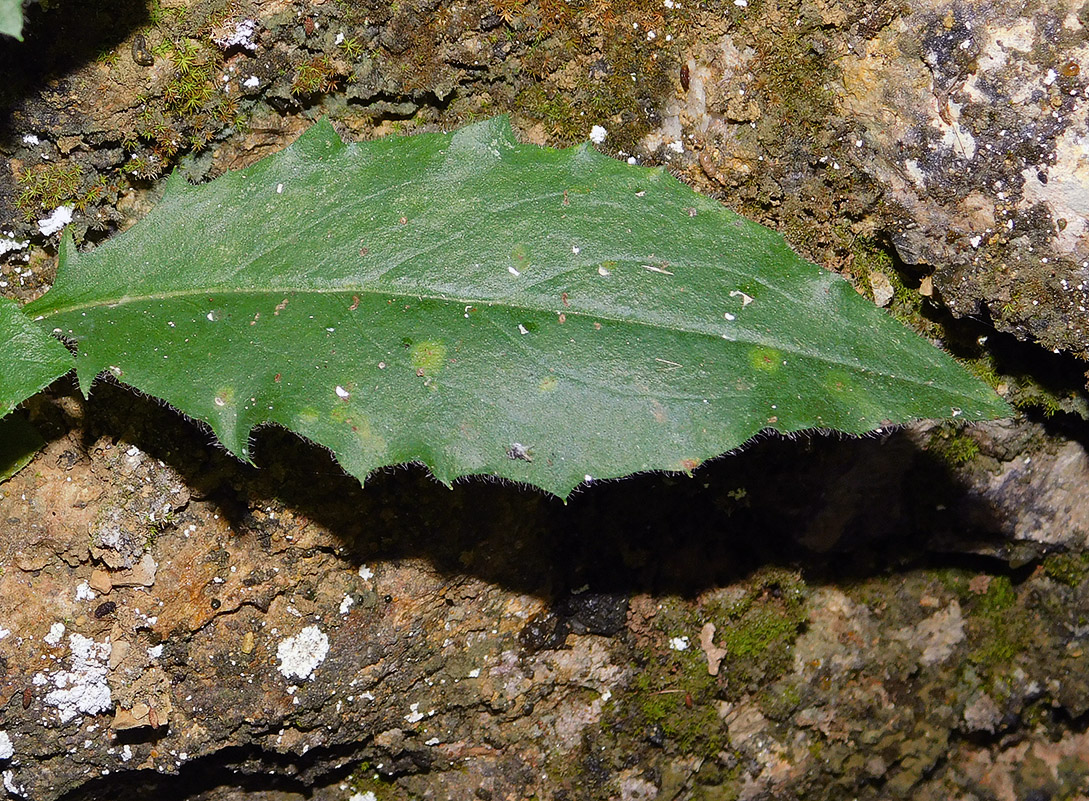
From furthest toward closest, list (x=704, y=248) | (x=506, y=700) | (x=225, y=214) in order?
(x=506, y=700) → (x=225, y=214) → (x=704, y=248)

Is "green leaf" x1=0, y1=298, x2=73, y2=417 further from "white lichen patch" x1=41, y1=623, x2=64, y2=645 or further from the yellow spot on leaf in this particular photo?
the yellow spot on leaf

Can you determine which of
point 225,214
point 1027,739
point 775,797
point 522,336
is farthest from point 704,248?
point 1027,739

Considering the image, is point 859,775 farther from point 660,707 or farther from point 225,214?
point 225,214

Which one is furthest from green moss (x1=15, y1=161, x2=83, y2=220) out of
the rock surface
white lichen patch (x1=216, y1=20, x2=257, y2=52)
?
white lichen patch (x1=216, y1=20, x2=257, y2=52)

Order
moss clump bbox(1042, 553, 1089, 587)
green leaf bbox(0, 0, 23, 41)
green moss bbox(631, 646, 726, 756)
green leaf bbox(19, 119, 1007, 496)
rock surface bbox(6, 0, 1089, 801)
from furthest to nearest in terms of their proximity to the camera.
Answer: moss clump bbox(1042, 553, 1089, 587) < green moss bbox(631, 646, 726, 756) < rock surface bbox(6, 0, 1089, 801) < green leaf bbox(19, 119, 1007, 496) < green leaf bbox(0, 0, 23, 41)

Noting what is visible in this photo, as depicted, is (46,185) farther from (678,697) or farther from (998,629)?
(998,629)

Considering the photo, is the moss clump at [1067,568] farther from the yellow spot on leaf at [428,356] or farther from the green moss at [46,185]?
the green moss at [46,185]

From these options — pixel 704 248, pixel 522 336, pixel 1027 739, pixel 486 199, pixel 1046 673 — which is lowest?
pixel 1027 739
